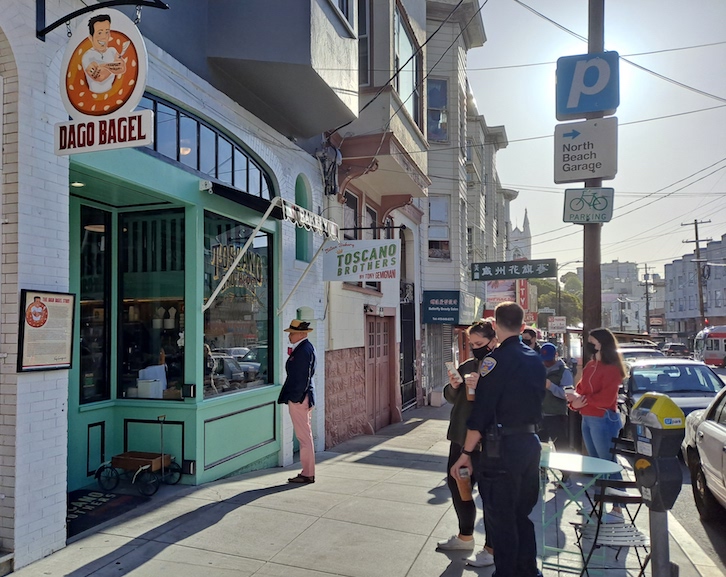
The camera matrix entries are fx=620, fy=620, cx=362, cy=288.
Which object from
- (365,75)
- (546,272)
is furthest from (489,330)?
(546,272)

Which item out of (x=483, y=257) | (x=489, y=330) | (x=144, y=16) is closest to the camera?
(x=489, y=330)

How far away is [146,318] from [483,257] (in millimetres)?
24589

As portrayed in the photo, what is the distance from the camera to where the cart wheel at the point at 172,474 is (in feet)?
21.1

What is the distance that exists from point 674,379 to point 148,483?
916cm

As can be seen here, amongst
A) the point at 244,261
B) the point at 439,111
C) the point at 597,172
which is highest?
the point at 439,111

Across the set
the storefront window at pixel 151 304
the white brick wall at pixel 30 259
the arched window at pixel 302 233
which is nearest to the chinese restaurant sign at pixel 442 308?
the arched window at pixel 302 233

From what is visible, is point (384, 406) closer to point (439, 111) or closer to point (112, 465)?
point (112, 465)

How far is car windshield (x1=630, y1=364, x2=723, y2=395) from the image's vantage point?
35.3 ft

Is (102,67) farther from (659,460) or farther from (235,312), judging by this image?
(659,460)

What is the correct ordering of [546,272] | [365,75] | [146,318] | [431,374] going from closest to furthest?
[146,318] < [365,75] < [546,272] < [431,374]

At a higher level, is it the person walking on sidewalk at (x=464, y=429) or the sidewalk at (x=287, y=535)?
the person walking on sidewalk at (x=464, y=429)

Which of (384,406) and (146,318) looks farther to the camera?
(384,406)

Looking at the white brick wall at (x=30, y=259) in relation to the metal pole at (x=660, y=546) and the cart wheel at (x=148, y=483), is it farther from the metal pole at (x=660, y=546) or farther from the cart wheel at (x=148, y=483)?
the metal pole at (x=660, y=546)

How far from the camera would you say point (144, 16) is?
600 cm
